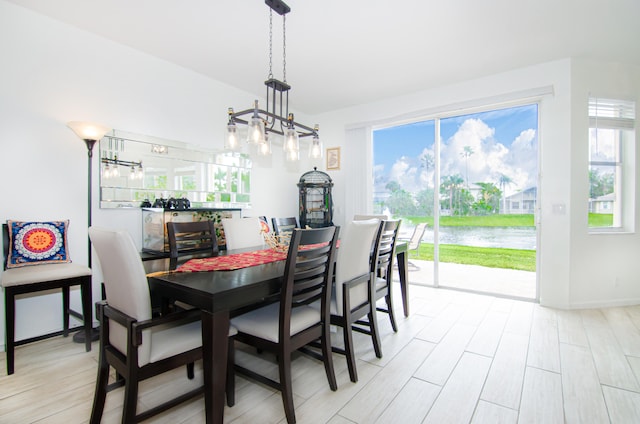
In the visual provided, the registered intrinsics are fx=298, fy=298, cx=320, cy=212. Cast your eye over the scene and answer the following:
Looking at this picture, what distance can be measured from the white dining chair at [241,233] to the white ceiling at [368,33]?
1.75 m

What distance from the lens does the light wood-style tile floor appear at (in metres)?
1.61

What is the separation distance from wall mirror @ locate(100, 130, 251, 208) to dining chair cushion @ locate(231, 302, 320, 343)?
6.68ft

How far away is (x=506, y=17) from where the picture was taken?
98.7 inches

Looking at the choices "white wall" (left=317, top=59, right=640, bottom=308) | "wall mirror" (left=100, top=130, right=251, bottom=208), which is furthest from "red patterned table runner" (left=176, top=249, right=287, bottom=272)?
"white wall" (left=317, top=59, right=640, bottom=308)

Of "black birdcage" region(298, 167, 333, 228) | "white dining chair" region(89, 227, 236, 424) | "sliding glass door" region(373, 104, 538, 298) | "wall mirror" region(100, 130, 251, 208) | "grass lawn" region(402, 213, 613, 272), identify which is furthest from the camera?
"black birdcage" region(298, 167, 333, 228)

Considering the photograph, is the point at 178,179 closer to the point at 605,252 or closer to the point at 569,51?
the point at 569,51

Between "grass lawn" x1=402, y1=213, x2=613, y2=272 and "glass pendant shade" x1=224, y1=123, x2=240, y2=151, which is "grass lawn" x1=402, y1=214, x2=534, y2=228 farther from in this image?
"glass pendant shade" x1=224, y1=123, x2=240, y2=151

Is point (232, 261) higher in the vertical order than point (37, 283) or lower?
higher

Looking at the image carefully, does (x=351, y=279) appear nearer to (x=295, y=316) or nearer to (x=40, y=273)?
(x=295, y=316)

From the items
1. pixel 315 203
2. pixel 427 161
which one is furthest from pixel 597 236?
pixel 315 203

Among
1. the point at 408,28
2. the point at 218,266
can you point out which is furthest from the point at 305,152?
the point at 218,266

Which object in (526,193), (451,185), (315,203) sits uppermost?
(451,185)

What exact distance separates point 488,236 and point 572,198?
1247 mm

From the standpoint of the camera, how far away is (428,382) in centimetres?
191
